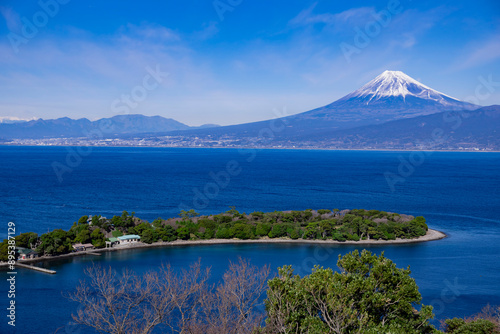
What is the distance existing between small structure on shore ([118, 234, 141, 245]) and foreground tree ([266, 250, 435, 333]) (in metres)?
16.9

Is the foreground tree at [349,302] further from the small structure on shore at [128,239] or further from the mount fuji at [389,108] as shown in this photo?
the mount fuji at [389,108]

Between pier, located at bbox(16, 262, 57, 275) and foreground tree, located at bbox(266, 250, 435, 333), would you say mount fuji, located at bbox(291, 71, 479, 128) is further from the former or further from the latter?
foreground tree, located at bbox(266, 250, 435, 333)

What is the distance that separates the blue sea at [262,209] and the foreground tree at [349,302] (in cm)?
734

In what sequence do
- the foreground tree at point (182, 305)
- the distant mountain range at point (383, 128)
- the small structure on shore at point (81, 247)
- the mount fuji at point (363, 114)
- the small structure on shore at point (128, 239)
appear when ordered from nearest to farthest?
the foreground tree at point (182, 305)
the small structure on shore at point (81, 247)
the small structure on shore at point (128, 239)
the distant mountain range at point (383, 128)
the mount fuji at point (363, 114)

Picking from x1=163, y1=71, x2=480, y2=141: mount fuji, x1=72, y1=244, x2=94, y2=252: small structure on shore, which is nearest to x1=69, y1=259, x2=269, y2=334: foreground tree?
x1=72, y1=244, x2=94, y2=252: small structure on shore

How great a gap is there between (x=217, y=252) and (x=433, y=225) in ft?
55.4

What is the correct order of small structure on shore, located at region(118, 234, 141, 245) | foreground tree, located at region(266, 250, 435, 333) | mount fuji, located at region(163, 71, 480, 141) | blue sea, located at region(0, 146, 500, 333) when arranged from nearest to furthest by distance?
1. foreground tree, located at region(266, 250, 435, 333)
2. blue sea, located at region(0, 146, 500, 333)
3. small structure on shore, located at region(118, 234, 141, 245)
4. mount fuji, located at region(163, 71, 480, 141)

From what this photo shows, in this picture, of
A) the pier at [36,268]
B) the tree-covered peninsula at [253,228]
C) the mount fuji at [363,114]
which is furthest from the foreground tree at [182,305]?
the mount fuji at [363,114]

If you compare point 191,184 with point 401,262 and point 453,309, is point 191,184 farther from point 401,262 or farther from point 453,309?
point 453,309

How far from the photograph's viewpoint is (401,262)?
20.9 meters

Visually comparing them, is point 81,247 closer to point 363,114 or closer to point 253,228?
point 253,228

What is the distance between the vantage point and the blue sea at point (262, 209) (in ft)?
54.0

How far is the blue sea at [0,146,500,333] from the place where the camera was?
1645cm

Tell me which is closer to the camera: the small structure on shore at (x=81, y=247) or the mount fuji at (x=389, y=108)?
the small structure on shore at (x=81, y=247)
